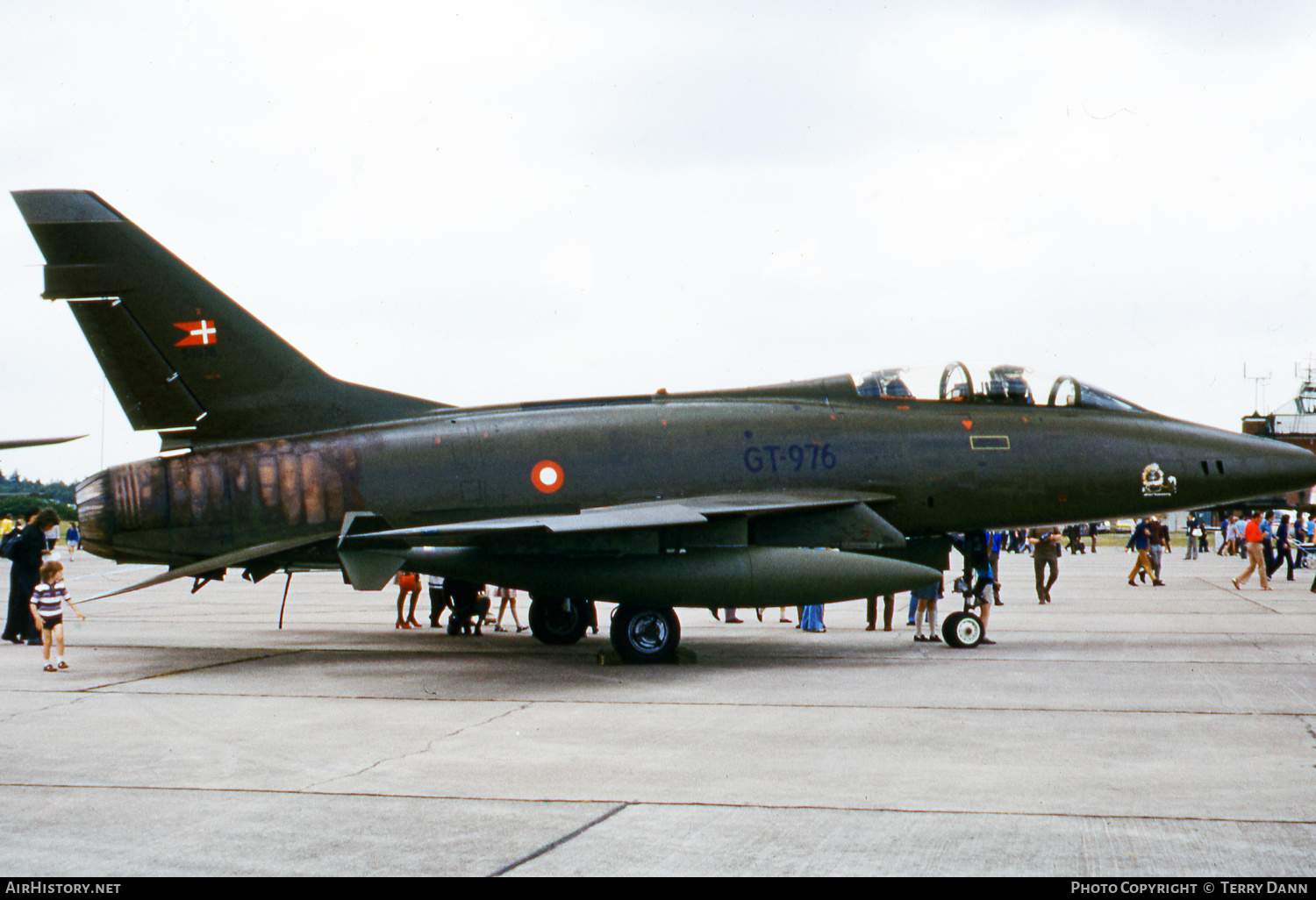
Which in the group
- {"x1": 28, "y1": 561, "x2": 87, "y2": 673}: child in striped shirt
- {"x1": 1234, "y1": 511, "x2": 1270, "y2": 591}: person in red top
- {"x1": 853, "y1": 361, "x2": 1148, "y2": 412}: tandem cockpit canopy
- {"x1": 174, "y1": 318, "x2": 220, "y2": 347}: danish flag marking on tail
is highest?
{"x1": 174, "y1": 318, "x2": 220, "y2": 347}: danish flag marking on tail

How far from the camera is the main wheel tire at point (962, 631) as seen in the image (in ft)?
43.1

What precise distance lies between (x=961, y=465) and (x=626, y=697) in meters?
5.32

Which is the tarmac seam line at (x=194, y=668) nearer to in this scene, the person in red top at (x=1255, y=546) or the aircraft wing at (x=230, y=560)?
the aircraft wing at (x=230, y=560)

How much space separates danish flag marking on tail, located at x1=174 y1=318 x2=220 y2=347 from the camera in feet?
40.5

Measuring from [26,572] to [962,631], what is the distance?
11.8 metres

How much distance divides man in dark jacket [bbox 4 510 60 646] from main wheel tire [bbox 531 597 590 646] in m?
6.23

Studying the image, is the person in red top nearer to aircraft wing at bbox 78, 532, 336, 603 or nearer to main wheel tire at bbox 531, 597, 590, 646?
main wheel tire at bbox 531, 597, 590, 646

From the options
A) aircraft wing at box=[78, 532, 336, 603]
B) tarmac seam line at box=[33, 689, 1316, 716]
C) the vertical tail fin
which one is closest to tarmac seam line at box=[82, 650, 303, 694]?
tarmac seam line at box=[33, 689, 1316, 716]

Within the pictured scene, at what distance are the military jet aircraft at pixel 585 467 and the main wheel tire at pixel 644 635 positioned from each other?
0.02 meters

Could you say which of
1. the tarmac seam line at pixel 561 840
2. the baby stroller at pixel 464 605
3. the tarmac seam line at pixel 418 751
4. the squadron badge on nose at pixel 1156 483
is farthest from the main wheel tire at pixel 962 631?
the tarmac seam line at pixel 561 840

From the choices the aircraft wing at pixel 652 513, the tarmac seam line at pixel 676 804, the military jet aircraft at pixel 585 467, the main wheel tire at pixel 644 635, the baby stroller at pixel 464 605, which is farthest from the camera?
the baby stroller at pixel 464 605

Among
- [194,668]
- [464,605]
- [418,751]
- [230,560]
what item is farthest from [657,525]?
[464,605]

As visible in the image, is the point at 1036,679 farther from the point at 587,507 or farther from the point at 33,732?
the point at 33,732

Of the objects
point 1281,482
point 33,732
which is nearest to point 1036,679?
point 1281,482
